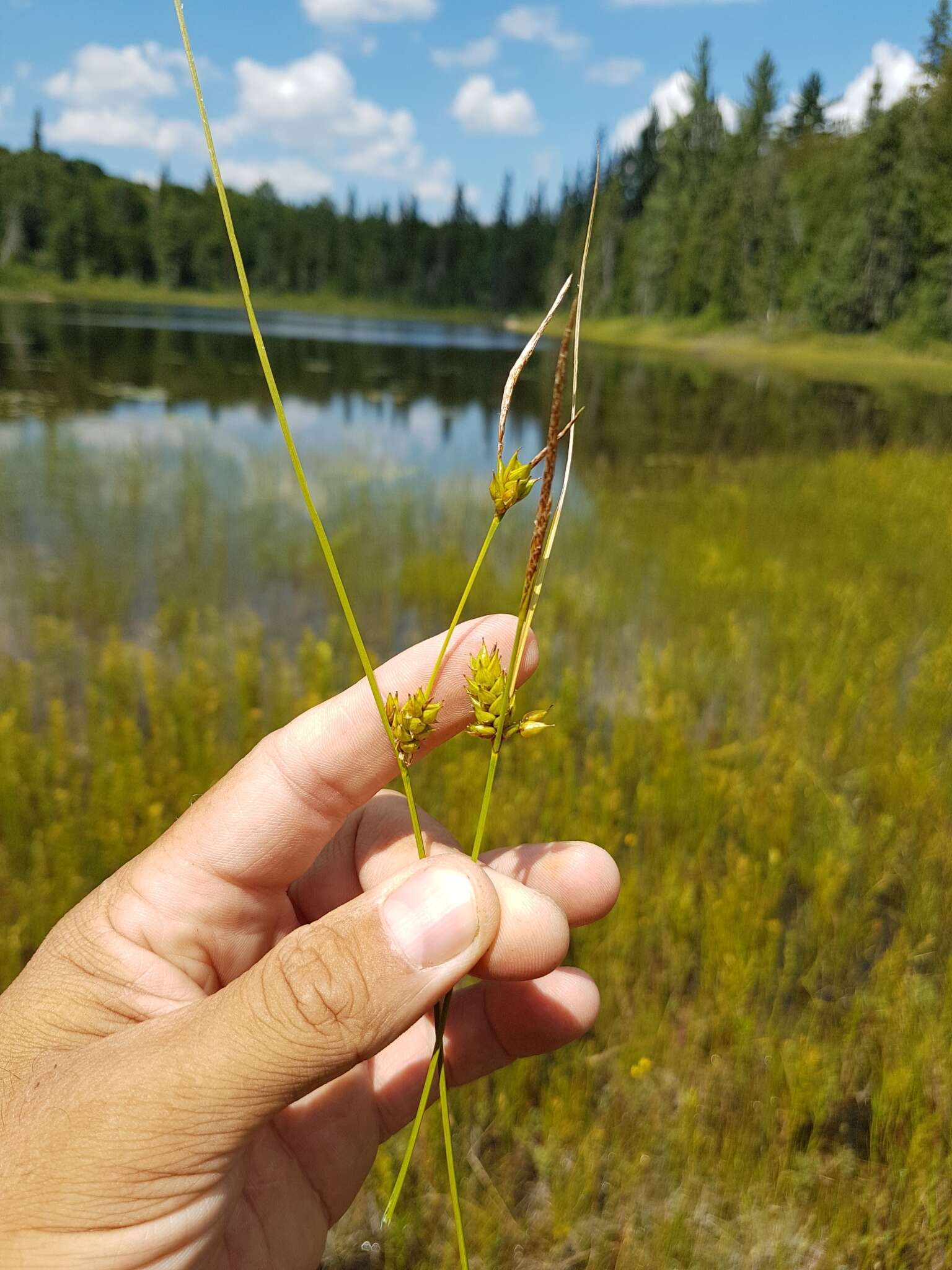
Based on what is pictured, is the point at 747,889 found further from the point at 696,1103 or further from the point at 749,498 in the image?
the point at 749,498

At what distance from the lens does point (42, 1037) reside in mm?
1200

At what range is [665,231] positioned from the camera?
47.5m

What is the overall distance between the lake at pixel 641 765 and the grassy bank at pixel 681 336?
65.2 feet

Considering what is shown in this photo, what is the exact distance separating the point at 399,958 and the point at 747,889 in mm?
2183

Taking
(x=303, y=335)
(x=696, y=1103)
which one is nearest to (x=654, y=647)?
(x=696, y=1103)

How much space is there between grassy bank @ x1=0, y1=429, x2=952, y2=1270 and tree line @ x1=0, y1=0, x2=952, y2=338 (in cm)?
226

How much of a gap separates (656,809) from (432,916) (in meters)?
2.62

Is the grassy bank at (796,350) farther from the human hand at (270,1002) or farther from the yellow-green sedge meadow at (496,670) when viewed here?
the yellow-green sedge meadow at (496,670)

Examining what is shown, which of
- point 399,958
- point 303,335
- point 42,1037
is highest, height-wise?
point 303,335

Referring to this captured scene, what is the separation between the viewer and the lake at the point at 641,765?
7.01 ft

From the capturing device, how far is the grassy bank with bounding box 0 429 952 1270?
2.11 metres

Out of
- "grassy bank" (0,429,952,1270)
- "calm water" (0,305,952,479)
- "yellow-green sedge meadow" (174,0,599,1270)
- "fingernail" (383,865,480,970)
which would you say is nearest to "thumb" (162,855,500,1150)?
"fingernail" (383,865,480,970)

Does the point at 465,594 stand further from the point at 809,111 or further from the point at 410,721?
the point at 809,111

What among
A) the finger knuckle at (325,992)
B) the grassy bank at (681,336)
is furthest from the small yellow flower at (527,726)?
the grassy bank at (681,336)
